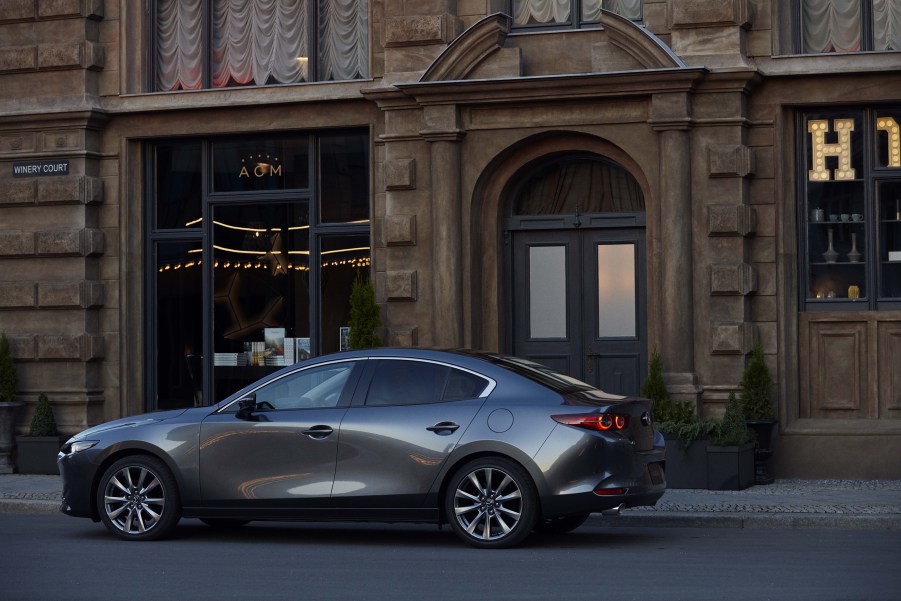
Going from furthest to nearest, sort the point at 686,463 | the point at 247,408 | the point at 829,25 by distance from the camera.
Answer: the point at 829,25, the point at 686,463, the point at 247,408

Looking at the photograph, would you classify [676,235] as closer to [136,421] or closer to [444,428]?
[444,428]

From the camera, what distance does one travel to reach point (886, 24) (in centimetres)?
1636

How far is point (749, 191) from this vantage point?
1631 centimetres

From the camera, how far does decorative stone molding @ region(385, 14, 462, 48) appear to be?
1705 centimetres

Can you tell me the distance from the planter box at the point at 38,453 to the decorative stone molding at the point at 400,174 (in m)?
4.89

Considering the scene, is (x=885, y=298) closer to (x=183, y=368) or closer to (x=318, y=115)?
(x=318, y=115)

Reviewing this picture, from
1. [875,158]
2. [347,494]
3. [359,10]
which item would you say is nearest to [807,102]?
[875,158]

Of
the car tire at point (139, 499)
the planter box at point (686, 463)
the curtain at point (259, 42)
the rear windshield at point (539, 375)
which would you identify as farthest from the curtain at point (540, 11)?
the car tire at point (139, 499)

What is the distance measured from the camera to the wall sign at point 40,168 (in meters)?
18.5

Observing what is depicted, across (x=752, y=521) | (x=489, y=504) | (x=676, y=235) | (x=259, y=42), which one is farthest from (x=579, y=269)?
(x=489, y=504)

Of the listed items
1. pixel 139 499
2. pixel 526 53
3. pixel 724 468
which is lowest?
pixel 724 468

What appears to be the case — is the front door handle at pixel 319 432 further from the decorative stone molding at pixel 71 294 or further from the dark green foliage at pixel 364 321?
the decorative stone molding at pixel 71 294

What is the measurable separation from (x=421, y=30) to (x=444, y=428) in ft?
23.6

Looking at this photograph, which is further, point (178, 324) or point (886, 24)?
point (178, 324)
